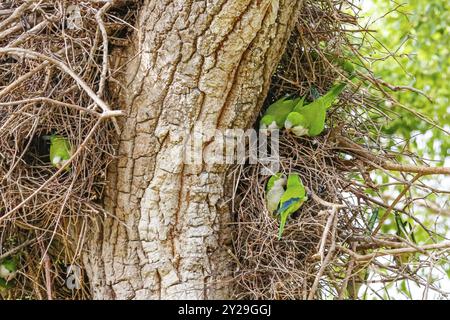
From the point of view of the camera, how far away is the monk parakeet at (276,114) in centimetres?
160

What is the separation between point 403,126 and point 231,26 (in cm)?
176

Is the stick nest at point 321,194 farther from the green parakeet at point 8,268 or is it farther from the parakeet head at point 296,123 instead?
Result: the green parakeet at point 8,268

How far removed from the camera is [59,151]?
157 cm

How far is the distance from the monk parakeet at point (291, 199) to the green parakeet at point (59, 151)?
52cm

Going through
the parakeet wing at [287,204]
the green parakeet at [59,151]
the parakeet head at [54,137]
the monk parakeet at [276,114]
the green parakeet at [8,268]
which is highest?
the monk parakeet at [276,114]

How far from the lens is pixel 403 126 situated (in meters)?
2.98

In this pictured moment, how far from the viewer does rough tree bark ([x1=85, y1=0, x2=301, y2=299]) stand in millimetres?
1440

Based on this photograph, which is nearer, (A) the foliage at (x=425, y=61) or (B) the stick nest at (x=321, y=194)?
(B) the stick nest at (x=321, y=194)

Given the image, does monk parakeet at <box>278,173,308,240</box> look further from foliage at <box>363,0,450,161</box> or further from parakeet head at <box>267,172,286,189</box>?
foliage at <box>363,0,450,161</box>

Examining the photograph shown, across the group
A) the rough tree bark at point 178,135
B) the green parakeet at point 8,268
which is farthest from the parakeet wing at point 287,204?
the green parakeet at point 8,268

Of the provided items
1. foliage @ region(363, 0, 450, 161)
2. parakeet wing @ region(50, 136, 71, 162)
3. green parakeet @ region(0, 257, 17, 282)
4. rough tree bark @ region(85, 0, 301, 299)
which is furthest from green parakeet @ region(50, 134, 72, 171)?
foliage @ region(363, 0, 450, 161)

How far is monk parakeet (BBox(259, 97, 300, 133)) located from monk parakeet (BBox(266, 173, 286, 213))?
0.39ft
